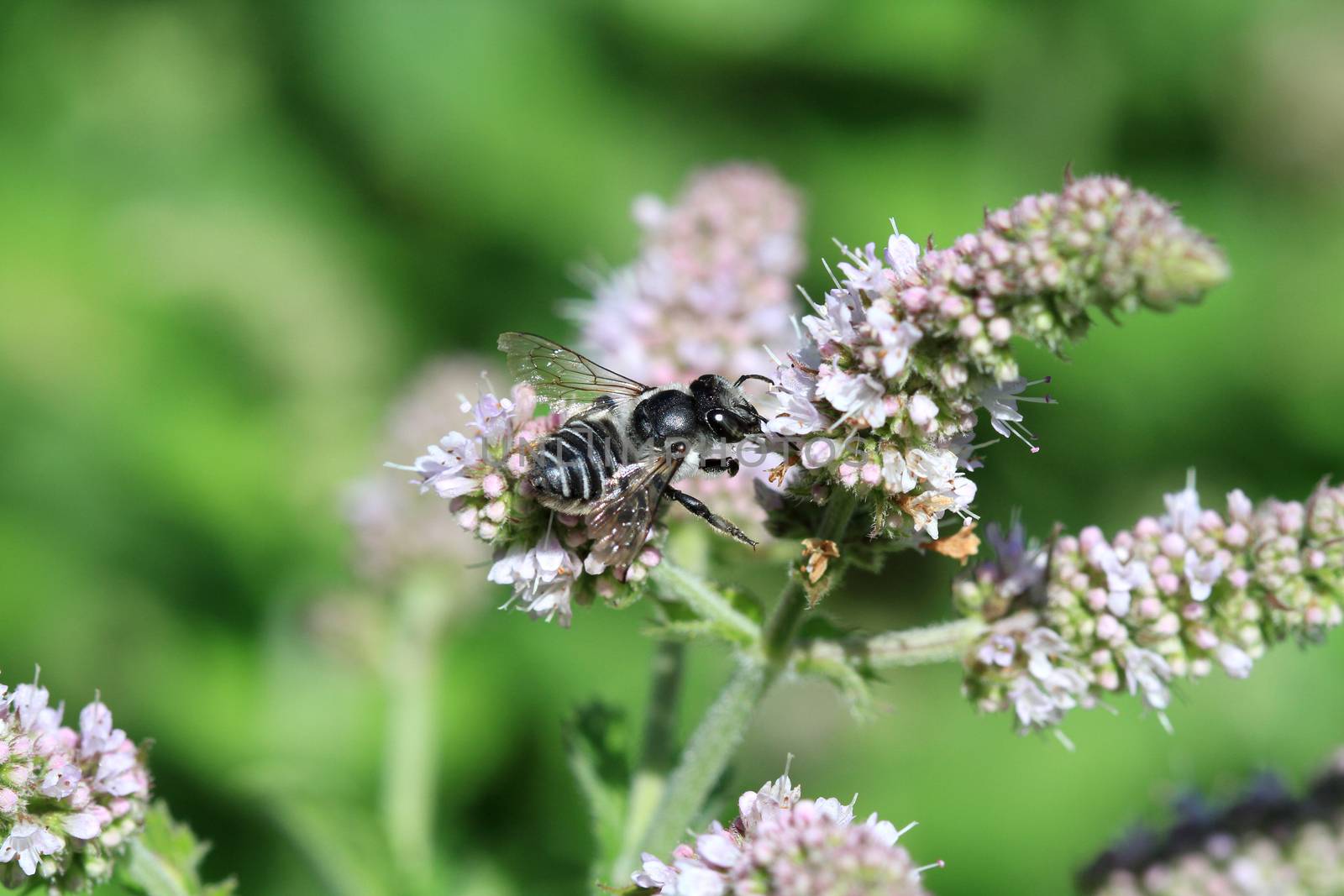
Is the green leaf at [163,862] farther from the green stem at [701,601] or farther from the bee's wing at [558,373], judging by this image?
the bee's wing at [558,373]

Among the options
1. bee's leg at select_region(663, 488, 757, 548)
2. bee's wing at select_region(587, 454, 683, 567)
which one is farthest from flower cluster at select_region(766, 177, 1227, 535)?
bee's leg at select_region(663, 488, 757, 548)

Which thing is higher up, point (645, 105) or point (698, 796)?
point (645, 105)

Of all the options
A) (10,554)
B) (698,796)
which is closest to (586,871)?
(698,796)

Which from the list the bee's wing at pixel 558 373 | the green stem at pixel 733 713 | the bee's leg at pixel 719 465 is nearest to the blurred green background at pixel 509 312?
the bee's wing at pixel 558 373

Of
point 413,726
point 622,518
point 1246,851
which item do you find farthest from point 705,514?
point 413,726

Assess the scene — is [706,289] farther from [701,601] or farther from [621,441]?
[701,601]

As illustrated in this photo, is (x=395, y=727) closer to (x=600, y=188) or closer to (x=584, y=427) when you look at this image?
(x=584, y=427)
